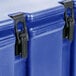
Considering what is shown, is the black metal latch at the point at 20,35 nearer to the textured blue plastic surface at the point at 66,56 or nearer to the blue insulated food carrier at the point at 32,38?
the blue insulated food carrier at the point at 32,38

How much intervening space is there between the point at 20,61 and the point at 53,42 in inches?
8.0

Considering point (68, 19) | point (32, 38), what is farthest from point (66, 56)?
point (32, 38)

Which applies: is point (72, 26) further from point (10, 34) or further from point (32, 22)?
point (10, 34)

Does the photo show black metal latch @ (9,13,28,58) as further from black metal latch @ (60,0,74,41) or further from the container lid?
black metal latch @ (60,0,74,41)

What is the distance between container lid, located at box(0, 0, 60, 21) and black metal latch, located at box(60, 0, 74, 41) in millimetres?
68

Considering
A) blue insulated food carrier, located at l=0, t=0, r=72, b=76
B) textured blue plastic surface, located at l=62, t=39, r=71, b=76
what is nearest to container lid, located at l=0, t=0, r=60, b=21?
blue insulated food carrier, located at l=0, t=0, r=72, b=76

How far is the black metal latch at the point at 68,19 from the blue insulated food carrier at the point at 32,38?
2 cm

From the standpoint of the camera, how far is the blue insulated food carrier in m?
1.22

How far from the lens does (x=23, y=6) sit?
53.0 inches

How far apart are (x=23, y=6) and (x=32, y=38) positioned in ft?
0.49

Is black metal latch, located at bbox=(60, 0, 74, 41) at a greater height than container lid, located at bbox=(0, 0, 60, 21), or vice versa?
container lid, located at bbox=(0, 0, 60, 21)

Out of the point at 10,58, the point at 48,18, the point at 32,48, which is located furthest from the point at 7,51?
the point at 48,18

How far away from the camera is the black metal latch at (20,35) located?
1.24m

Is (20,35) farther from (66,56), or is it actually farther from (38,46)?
(66,56)
